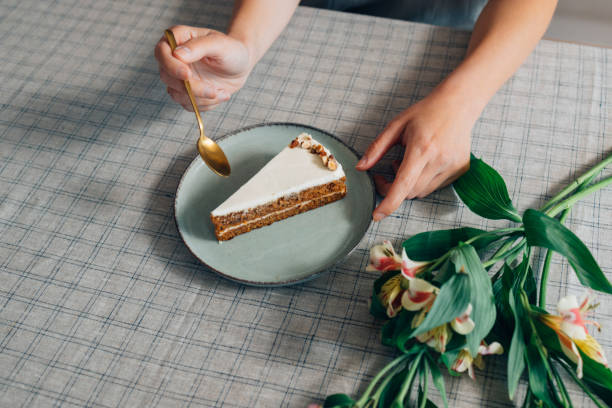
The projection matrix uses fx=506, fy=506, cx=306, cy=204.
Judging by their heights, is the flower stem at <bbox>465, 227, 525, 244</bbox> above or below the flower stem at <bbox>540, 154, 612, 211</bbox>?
above

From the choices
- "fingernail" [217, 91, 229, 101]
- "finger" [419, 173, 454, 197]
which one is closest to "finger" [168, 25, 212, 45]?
"fingernail" [217, 91, 229, 101]

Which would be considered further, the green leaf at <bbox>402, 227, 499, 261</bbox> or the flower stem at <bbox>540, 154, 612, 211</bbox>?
the flower stem at <bbox>540, 154, 612, 211</bbox>

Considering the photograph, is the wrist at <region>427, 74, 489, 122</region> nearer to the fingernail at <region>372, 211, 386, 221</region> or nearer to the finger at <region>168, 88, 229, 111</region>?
the fingernail at <region>372, 211, 386, 221</region>

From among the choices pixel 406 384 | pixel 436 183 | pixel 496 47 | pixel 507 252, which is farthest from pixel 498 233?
pixel 496 47

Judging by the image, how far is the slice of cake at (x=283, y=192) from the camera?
800mm

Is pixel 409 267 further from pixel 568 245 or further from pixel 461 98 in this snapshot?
pixel 461 98

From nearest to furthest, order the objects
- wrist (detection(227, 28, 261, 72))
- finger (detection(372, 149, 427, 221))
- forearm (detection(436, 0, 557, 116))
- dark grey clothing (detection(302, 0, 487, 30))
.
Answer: finger (detection(372, 149, 427, 221)) → forearm (detection(436, 0, 557, 116)) → wrist (detection(227, 28, 261, 72)) → dark grey clothing (detection(302, 0, 487, 30))

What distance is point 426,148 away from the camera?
2.60ft

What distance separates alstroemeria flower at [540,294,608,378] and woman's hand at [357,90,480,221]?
29 cm

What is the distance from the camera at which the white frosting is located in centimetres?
81

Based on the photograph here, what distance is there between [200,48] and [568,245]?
63 cm

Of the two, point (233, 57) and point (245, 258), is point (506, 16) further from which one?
point (245, 258)

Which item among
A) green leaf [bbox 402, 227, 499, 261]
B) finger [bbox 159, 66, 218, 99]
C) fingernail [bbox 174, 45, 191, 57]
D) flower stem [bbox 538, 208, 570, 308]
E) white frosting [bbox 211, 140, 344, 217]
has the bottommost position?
flower stem [bbox 538, 208, 570, 308]

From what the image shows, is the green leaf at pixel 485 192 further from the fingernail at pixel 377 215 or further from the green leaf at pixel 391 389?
the green leaf at pixel 391 389
